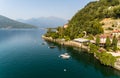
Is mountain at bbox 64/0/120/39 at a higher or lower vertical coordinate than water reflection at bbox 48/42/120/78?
higher

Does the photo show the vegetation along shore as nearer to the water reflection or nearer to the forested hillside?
the forested hillside

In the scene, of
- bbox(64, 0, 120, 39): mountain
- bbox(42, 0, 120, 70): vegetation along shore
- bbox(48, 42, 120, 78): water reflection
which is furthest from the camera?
bbox(64, 0, 120, 39): mountain

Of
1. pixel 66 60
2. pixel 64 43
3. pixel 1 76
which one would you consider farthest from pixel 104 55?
pixel 64 43

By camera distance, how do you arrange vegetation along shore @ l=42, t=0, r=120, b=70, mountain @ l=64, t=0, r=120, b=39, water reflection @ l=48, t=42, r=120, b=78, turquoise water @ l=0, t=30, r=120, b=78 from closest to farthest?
turquoise water @ l=0, t=30, r=120, b=78, water reflection @ l=48, t=42, r=120, b=78, vegetation along shore @ l=42, t=0, r=120, b=70, mountain @ l=64, t=0, r=120, b=39

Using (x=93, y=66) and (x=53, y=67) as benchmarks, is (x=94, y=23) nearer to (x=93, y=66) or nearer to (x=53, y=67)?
(x=93, y=66)

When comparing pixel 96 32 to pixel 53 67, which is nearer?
pixel 53 67

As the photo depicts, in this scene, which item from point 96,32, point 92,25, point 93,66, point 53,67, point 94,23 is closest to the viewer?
point 53,67

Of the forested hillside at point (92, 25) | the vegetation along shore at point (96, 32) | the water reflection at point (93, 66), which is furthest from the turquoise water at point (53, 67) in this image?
the forested hillside at point (92, 25)

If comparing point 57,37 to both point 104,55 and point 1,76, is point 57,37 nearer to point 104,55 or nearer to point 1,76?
point 104,55

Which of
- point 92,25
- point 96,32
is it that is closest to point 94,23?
point 92,25

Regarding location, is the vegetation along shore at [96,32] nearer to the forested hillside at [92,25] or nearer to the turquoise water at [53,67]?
the forested hillside at [92,25]

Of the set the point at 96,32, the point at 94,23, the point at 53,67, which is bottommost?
the point at 53,67

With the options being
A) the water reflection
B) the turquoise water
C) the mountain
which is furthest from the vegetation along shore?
the turquoise water
